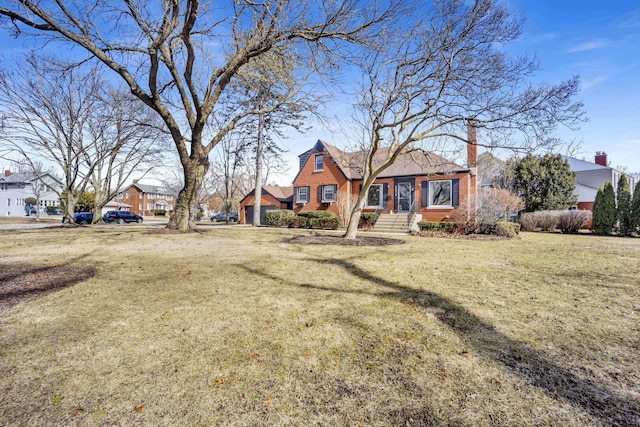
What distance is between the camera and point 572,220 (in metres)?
17.5

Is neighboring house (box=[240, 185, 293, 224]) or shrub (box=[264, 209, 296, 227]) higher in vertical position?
neighboring house (box=[240, 185, 293, 224])

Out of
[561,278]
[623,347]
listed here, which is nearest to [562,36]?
[561,278]

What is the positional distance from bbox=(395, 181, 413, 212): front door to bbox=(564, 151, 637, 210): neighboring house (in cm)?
1699

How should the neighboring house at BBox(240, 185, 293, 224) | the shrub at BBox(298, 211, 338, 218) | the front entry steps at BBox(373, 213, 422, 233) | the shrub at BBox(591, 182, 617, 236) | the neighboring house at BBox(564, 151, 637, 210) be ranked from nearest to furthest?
the shrub at BBox(591, 182, 617, 236) < the front entry steps at BBox(373, 213, 422, 233) < the shrub at BBox(298, 211, 338, 218) < the neighboring house at BBox(564, 151, 637, 210) < the neighboring house at BBox(240, 185, 293, 224)

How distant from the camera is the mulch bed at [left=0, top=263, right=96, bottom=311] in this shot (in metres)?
3.95

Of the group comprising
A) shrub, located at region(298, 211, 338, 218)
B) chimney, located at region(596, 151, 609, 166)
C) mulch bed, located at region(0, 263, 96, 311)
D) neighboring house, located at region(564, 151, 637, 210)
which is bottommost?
mulch bed, located at region(0, 263, 96, 311)

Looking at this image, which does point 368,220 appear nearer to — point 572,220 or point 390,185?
point 390,185

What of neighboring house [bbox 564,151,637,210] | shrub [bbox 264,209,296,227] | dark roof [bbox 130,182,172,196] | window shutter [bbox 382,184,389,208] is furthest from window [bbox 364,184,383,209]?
dark roof [bbox 130,182,172,196]

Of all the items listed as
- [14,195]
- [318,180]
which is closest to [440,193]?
[318,180]

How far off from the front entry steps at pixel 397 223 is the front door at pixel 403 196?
86 centimetres

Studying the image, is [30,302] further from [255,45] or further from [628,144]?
[628,144]

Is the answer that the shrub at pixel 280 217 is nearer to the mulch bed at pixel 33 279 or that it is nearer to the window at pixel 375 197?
the window at pixel 375 197

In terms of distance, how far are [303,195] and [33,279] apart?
20.0 meters

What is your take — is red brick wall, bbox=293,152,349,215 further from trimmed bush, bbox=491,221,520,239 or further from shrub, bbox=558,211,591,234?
shrub, bbox=558,211,591,234
